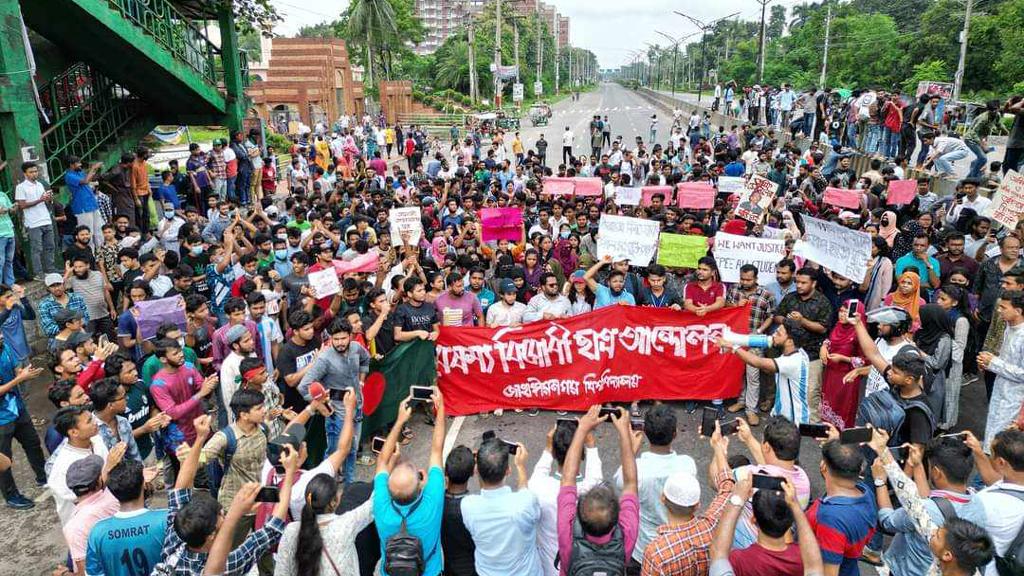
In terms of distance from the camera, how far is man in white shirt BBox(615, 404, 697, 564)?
4012mm

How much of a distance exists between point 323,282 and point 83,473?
3.62m

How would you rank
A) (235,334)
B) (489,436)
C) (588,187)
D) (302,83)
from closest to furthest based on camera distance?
(489,436) → (235,334) → (588,187) → (302,83)

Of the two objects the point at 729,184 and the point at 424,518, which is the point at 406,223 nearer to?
the point at 424,518

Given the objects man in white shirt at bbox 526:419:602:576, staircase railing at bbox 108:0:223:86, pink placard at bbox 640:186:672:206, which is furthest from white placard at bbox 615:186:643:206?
staircase railing at bbox 108:0:223:86

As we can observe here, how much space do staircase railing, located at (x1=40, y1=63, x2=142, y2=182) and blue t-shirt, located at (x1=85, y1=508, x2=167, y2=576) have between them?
1095 cm

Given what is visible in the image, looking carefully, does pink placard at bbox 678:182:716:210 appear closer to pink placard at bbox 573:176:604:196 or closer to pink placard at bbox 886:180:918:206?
pink placard at bbox 573:176:604:196

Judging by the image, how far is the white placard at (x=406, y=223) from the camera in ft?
31.3

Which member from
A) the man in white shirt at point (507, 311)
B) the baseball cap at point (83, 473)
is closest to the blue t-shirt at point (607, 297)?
the man in white shirt at point (507, 311)

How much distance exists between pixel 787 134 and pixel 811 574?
24.2 metres

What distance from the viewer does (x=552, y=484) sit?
3.87 meters

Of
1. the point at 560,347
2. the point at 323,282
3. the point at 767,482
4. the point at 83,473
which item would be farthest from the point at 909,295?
the point at 83,473

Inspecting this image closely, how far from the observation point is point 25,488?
6.46 meters

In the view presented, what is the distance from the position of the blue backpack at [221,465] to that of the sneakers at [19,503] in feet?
7.30

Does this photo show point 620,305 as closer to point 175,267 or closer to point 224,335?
point 224,335
